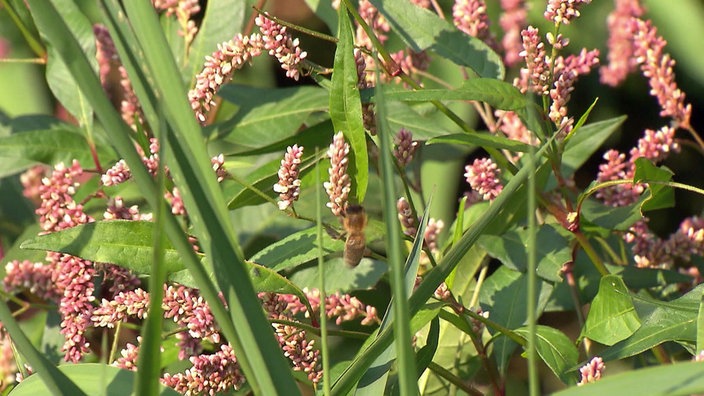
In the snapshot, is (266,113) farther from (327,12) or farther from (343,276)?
(343,276)

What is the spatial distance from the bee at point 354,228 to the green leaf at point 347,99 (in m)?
0.06

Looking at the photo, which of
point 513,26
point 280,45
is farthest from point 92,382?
point 513,26

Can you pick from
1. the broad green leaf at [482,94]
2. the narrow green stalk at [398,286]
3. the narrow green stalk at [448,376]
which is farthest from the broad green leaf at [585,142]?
the narrow green stalk at [398,286]

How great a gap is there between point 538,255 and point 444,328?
0.20 m

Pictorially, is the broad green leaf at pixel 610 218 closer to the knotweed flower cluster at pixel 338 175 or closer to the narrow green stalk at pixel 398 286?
the knotweed flower cluster at pixel 338 175

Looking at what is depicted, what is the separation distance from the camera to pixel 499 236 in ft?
3.86

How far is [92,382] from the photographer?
79 cm

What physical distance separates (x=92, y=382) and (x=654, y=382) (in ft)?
1.46

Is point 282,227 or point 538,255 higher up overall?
point 282,227

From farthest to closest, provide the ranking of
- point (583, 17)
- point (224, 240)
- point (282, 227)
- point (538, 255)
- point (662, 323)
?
point (583, 17) → point (282, 227) → point (538, 255) → point (662, 323) → point (224, 240)

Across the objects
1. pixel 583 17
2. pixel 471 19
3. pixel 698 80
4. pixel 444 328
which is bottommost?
pixel 444 328

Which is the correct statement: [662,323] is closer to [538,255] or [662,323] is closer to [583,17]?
[538,255]

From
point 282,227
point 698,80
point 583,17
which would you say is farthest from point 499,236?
point 583,17

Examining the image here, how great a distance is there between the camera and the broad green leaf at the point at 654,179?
40.6 inches
